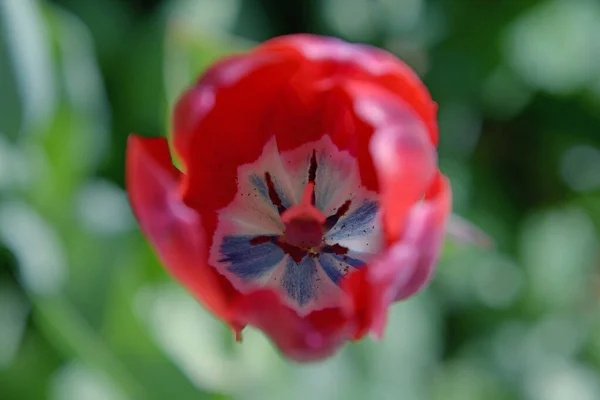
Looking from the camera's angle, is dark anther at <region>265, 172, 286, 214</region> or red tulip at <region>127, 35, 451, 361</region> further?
dark anther at <region>265, 172, 286, 214</region>

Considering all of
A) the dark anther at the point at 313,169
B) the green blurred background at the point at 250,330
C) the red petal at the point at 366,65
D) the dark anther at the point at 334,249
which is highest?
the red petal at the point at 366,65

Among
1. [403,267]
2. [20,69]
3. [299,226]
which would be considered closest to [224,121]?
[299,226]

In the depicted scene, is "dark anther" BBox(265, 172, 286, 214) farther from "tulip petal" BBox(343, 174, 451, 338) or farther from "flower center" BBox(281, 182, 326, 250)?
"tulip petal" BBox(343, 174, 451, 338)

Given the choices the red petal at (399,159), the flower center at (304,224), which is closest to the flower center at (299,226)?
the flower center at (304,224)

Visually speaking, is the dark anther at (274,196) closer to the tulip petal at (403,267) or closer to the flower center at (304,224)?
the flower center at (304,224)

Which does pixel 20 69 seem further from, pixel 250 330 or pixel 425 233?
pixel 425 233

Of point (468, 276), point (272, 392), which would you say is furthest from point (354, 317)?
point (468, 276)

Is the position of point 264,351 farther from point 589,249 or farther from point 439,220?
point 589,249

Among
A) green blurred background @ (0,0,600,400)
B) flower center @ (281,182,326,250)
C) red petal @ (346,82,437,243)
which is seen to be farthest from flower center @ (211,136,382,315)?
green blurred background @ (0,0,600,400)
